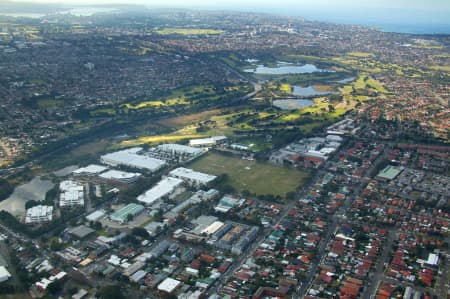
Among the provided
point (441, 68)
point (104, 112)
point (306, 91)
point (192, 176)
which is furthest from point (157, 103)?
point (441, 68)

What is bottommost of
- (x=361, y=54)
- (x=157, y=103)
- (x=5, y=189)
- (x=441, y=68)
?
(x=5, y=189)

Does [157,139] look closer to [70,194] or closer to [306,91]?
[70,194]

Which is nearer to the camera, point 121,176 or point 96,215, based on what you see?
point 96,215

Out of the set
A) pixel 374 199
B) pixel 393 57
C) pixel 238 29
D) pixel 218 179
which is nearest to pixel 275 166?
pixel 218 179

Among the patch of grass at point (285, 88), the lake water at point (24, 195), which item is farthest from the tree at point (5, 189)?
the patch of grass at point (285, 88)

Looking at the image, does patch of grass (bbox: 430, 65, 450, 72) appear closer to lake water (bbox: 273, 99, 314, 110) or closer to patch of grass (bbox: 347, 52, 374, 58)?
patch of grass (bbox: 347, 52, 374, 58)

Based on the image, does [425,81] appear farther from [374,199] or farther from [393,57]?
[374,199]
